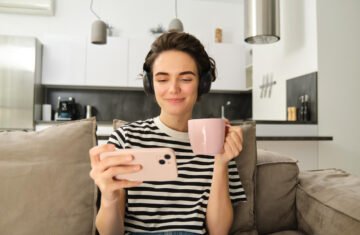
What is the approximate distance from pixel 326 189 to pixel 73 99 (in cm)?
377

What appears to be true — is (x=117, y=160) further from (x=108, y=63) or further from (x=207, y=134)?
(x=108, y=63)

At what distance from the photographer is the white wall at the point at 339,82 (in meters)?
2.59

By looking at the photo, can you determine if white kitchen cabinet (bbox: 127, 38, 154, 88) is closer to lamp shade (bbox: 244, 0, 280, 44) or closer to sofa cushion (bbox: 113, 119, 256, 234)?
lamp shade (bbox: 244, 0, 280, 44)

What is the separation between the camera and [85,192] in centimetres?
103

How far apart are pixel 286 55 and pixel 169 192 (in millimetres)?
2477

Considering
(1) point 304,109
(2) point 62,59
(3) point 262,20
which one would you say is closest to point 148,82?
(3) point 262,20

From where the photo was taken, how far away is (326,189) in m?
1.11

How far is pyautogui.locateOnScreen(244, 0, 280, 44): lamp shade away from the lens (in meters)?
2.66

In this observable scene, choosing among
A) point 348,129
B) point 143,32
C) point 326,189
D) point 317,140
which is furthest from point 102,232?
point 143,32

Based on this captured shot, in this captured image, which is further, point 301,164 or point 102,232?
point 301,164

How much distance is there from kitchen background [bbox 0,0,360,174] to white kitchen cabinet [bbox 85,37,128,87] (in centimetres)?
1

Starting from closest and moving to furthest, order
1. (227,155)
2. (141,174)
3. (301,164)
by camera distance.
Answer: (141,174), (227,155), (301,164)

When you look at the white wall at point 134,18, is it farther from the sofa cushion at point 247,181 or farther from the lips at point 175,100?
the lips at point 175,100

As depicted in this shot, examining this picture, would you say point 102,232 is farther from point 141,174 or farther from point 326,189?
point 326,189
